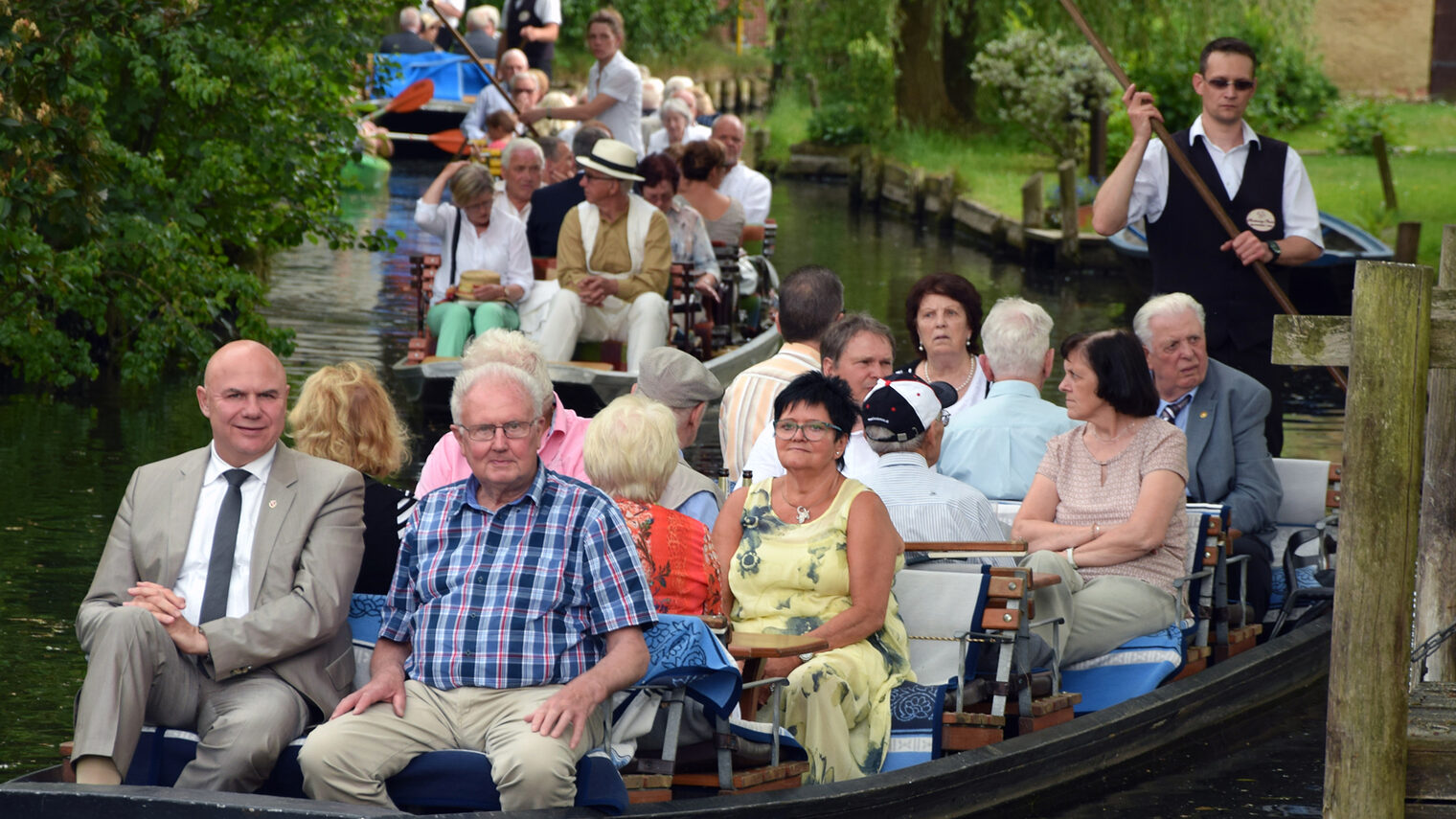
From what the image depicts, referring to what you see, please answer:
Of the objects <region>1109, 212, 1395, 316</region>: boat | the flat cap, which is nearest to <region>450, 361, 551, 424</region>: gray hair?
the flat cap

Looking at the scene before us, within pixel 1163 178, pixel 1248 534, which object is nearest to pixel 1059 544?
pixel 1248 534

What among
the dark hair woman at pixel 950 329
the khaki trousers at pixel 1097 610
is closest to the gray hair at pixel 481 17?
the dark hair woman at pixel 950 329

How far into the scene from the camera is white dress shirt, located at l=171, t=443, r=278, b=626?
410 centimetres

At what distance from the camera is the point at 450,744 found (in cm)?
397

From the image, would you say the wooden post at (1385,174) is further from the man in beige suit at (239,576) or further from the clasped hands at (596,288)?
the man in beige suit at (239,576)

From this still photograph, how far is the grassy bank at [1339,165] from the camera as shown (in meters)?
17.5

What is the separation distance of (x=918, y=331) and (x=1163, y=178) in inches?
47.0

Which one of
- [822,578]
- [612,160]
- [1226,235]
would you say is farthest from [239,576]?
[612,160]

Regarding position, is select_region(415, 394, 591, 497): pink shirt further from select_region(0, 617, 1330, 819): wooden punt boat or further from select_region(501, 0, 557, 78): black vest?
select_region(501, 0, 557, 78): black vest

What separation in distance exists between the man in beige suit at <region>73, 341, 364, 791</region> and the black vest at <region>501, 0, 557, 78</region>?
660 inches

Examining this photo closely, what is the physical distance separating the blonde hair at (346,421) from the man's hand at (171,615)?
0.55 meters

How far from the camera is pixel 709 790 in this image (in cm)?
423

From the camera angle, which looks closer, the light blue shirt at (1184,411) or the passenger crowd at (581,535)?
the passenger crowd at (581,535)

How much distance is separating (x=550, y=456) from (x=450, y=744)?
4.68ft
